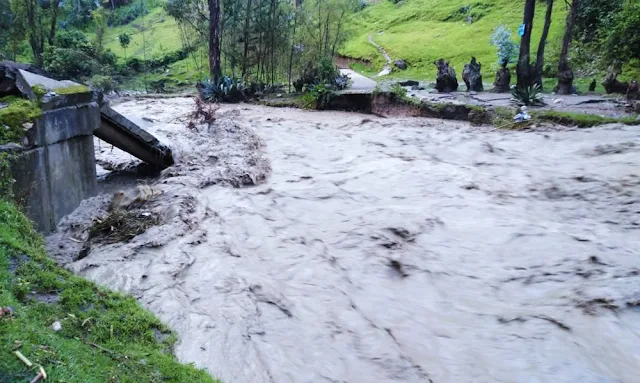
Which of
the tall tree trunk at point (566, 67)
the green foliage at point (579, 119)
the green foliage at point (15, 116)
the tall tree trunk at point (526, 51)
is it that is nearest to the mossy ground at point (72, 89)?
the green foliage at point (15, 116)

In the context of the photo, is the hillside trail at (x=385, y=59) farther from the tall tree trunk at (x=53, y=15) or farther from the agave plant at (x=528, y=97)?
the tall tree trunk at (x=53, y=15)

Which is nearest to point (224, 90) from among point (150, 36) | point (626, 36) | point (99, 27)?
point (99, 27)

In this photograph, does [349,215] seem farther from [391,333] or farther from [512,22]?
[512,22]

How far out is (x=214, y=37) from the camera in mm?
18984

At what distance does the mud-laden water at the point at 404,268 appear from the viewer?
3.76m

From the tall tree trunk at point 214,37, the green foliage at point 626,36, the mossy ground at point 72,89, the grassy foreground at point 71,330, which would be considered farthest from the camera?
the tall tree trunk at point 214,37

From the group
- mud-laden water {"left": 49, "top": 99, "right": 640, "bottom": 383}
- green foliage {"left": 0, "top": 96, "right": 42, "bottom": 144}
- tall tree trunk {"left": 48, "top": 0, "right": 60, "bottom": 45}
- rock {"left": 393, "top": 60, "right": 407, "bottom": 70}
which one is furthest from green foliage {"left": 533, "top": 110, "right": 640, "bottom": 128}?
tall tree trunk {"left": 48, "top": 0, "right": 60, "bottom": 45}

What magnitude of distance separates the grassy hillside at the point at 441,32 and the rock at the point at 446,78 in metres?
4.31

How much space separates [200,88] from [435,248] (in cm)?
1550

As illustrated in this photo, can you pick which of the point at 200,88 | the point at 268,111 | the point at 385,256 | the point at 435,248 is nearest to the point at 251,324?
the point at 385,256

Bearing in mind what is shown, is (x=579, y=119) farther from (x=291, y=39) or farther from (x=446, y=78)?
(x=291, y=39)

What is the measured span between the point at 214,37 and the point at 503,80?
10.7m

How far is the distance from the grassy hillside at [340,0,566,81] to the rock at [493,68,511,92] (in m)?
4.16

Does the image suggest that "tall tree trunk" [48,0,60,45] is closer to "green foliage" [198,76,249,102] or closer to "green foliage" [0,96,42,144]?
"green foliage" [198,76,249,102]
